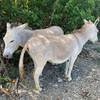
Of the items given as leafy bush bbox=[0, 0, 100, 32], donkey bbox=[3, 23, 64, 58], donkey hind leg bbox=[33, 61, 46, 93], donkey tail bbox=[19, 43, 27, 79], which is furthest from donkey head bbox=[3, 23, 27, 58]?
leafy bush bbox=[0, 0, 100, 32]

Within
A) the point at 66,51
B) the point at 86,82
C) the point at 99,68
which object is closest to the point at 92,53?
the point at 99,68

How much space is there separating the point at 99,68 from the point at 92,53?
19.0 inches

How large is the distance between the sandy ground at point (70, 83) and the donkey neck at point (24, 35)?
0.63 metres

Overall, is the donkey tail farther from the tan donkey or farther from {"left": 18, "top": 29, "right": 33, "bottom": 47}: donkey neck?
{"left": 18, "top": 29, "right": 33, "bottom": 47}: donkey neck

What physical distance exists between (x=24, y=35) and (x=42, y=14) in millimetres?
885

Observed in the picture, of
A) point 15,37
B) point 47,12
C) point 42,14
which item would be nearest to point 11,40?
point 15,37

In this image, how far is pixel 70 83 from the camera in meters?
5.22

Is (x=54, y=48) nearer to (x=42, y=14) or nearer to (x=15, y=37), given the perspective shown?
(x=15, y=37)

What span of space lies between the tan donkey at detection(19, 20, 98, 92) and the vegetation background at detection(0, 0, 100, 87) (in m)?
0.54

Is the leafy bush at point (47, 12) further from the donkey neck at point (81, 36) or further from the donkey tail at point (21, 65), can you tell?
the donkey tail at point (21, 65)

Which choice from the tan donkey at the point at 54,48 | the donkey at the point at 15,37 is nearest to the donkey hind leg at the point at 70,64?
the tan donkey at the point at 54,48

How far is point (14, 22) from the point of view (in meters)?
5.44

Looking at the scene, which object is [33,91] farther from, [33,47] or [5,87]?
[33,47]

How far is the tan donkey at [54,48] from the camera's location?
180 inches
